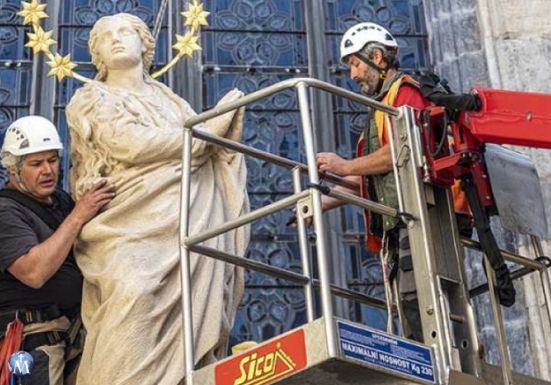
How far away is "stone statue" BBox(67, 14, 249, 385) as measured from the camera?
20.1ft

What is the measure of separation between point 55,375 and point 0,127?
298cm

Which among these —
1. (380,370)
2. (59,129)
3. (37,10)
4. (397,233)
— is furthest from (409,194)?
(59,129)

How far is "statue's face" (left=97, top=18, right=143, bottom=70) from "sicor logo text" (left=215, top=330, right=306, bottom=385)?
7.91 ft

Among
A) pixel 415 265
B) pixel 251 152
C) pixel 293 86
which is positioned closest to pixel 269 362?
pixel 415 265

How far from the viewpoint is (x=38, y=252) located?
6.28 m

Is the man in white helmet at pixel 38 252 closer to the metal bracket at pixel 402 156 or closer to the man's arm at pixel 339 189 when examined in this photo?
the man's arm at pixel 339 189

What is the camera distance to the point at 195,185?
21.7 ft

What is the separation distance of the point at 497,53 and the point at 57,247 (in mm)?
3817

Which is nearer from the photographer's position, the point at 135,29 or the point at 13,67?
the point at 135,29

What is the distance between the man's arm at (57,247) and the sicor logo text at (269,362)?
1.53m

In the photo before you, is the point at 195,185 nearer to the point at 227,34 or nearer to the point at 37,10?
the point at 37,10

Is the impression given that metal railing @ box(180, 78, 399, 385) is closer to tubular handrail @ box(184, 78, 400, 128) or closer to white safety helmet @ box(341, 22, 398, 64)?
tubular handrail @ box(184, 78, 400, 128)

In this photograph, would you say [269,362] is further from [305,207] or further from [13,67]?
[13,67]

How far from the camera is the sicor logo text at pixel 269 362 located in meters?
4.83
